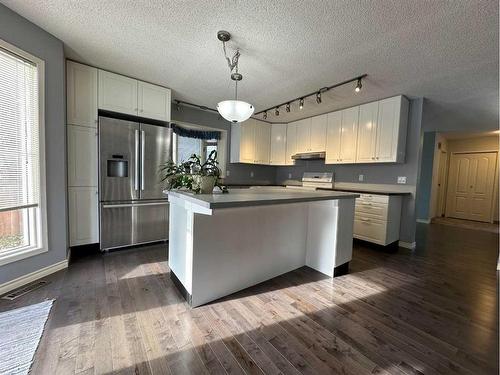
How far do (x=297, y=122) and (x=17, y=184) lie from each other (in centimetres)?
471

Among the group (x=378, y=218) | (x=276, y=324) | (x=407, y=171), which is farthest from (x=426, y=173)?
(x=276, y=324)

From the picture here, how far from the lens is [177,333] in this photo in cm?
157

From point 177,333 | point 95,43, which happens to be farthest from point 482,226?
point 95,43

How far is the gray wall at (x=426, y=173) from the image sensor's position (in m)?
5.71

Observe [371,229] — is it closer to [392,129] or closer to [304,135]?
[392,129]

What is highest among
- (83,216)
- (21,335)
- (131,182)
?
(131,182)

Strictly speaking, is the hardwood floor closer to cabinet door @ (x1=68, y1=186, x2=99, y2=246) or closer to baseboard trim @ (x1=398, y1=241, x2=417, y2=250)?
cabinet door @ (x1=68, y1=186, x2=99, y2=246)

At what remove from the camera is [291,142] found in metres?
5.26

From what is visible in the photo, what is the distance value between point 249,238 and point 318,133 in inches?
130

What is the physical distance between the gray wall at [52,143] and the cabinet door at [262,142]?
3508 millimetres

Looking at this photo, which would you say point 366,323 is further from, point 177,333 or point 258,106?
point 258,106

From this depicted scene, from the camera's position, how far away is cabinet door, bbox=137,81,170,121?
→ 322 cm

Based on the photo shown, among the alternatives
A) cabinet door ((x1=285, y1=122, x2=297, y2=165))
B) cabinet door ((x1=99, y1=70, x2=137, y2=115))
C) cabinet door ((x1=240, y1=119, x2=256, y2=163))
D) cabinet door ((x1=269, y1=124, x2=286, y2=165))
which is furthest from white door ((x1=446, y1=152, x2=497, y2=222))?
cabinet door ((x1=99, y1=70, x2=137, y2=115))

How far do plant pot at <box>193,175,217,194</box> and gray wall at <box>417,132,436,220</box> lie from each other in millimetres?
5885
